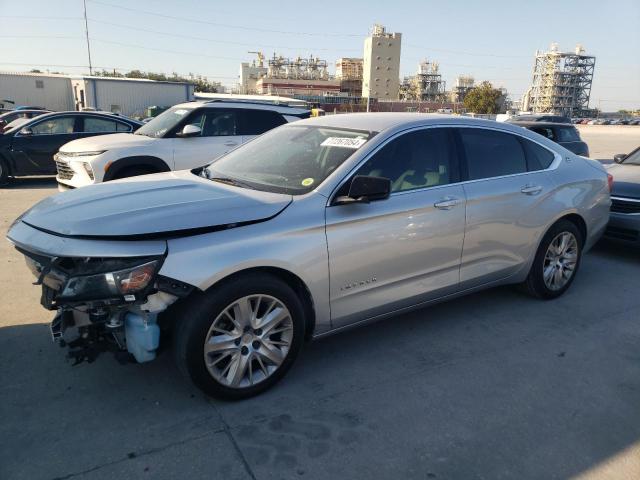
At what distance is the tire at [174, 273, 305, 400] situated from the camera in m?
2.79

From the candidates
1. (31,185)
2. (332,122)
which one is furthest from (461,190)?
(31,185)

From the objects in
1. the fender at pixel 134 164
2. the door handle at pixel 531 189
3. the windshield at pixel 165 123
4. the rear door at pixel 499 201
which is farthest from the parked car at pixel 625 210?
the windshield at pixel 165 123

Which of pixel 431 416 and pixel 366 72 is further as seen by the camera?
pixel 366 72

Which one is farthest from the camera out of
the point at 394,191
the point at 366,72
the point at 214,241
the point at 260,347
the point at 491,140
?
the point at 366,72

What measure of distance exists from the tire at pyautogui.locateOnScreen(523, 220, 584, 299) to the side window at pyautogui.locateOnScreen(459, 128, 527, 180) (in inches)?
27.9

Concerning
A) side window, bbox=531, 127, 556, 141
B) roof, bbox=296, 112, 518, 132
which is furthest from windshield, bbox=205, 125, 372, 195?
side window, bbox=531, 127, 556, 141

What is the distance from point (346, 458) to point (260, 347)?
83 cm

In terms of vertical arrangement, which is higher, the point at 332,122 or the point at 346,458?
the point at 332,122

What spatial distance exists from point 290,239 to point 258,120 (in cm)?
578

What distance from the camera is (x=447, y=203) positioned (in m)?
3.79

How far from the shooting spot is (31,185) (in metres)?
11.3

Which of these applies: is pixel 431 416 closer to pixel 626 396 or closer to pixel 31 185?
pixel 626 396

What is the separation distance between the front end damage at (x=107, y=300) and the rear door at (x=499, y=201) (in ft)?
7.70

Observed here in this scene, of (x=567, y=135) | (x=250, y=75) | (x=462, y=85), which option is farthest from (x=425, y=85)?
(x=567, y=135)
